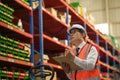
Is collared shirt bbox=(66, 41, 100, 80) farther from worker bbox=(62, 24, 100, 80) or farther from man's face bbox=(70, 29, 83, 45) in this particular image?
man's face bbox=(70, 29, 83, 45)

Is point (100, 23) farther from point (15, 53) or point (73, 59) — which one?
point (73, 59)

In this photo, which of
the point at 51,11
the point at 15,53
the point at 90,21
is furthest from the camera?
the point at 90,21

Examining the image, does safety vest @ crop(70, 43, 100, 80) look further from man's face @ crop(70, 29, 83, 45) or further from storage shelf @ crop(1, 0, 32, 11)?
storage shelf @ crop(1, 0, 32, 11)

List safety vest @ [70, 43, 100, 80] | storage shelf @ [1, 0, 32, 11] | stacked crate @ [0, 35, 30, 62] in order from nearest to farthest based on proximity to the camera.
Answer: safety vest @ [70, 43, 100, 80]
stacked crate @ [0, 35, 30, 62]
storage shelf @ [1, 0, 32, 11]

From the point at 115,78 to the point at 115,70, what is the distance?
38cm

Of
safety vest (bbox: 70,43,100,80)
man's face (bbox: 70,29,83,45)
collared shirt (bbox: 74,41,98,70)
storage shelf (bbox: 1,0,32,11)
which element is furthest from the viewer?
storage shelf (bbox: 1,0,32,11)

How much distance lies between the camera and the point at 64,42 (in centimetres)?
763

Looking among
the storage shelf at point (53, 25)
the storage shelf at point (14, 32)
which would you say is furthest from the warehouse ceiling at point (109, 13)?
the storage shelf at point (14, 32)

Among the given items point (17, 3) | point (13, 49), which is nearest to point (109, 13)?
point (17, 3)

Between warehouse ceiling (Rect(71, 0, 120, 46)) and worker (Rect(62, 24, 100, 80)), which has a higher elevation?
warehouse ceiling (Rect(71, 0, 120, 46))

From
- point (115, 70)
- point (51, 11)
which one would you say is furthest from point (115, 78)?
point (51, 11)

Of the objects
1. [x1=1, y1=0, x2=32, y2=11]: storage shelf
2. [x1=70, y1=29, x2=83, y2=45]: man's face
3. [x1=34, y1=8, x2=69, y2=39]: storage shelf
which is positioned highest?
[x1=1, y1=0, x2=32, y2=11]: storage shelf

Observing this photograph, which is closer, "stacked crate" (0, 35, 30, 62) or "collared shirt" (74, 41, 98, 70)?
"collared shirt" (74, 41, 98, 70)

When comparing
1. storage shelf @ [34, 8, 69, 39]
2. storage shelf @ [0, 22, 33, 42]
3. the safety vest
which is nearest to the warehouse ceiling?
storage shelf @ [34, 8, 69, 39]
